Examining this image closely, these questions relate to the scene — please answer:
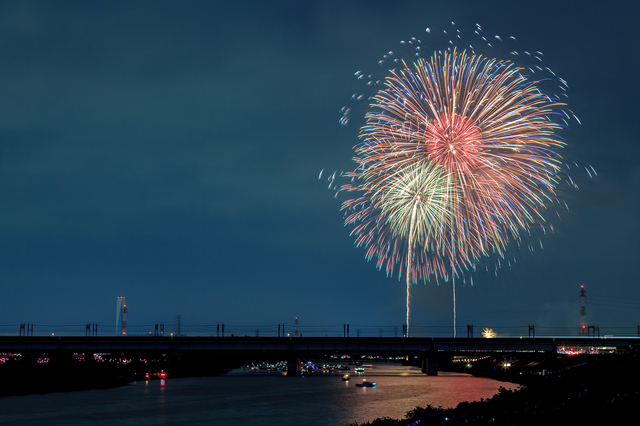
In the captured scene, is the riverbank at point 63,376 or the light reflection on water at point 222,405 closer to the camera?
the light reflection on water at point 222,405

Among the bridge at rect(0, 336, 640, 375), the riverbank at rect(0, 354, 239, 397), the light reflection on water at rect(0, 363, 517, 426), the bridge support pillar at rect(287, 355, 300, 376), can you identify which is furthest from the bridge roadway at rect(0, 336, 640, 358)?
the bridge support pillar at rect(287, 355, 300, 376)

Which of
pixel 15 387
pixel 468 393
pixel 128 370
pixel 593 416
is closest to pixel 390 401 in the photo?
pixel 468 393

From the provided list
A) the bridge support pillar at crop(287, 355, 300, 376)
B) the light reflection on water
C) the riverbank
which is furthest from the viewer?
the bridge support pillar at crop(287, 355, 300, 376)

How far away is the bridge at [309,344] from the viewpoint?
4892 inches

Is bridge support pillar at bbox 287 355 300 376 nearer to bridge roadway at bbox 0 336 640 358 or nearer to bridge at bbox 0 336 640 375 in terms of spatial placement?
bridge at bbox 0 336 640 375

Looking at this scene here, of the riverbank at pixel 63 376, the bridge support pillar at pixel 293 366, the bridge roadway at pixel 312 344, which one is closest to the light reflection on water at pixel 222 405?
the riverbank at pixel 63 376

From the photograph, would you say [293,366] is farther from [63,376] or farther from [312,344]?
[63,376]

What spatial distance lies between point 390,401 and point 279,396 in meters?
19.8

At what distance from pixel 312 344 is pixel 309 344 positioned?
0.77m

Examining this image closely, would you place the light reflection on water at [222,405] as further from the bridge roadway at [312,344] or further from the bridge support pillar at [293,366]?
the bridge support pillar at [293,366]

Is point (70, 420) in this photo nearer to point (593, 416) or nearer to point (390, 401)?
point (390, 401)

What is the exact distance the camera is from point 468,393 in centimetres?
9412

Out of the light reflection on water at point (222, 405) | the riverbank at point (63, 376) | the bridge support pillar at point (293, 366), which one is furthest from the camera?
the bridge support pillar at point (293, 366)

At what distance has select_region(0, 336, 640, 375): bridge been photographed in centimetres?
12425
